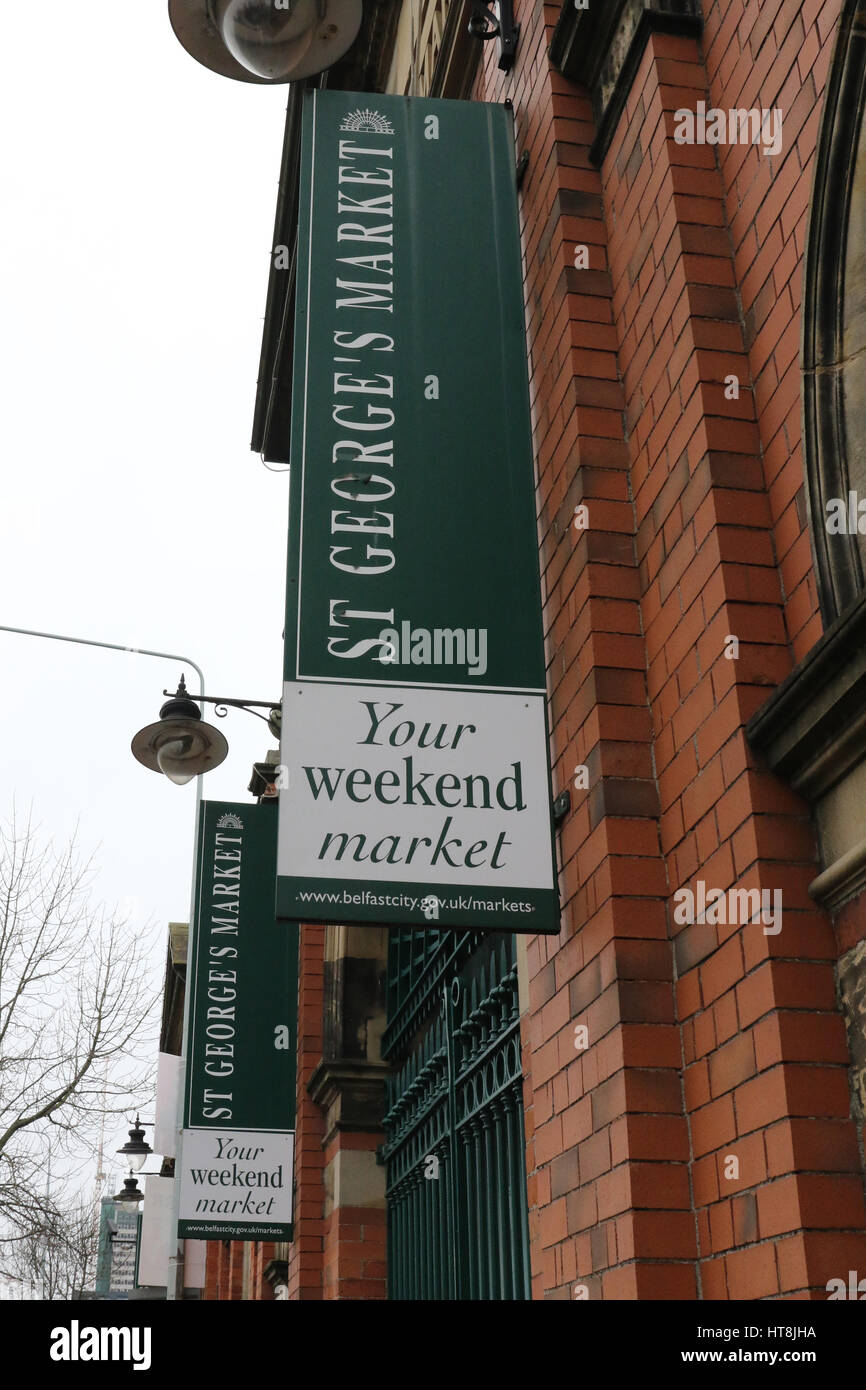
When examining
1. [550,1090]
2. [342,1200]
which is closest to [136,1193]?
[342,1200]

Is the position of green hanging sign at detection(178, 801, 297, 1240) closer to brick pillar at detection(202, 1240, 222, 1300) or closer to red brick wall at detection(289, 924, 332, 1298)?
red brick wall at detection(289, 924, 332, 1298)

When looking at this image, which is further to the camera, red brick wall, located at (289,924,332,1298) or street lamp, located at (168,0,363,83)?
red brick wall, located at (289,924,332,1298)

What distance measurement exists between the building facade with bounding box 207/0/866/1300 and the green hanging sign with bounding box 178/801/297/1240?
11.8 feet

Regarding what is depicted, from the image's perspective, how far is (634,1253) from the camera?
334 cm

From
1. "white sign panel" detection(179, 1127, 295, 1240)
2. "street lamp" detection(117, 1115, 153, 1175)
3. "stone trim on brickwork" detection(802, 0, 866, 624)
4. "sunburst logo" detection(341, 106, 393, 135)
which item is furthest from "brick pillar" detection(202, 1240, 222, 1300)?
"stone trim on brickwork" detection(802, 0, 866, 624)

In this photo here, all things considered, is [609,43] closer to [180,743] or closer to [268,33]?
[268,33]

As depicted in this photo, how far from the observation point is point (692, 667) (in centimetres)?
371

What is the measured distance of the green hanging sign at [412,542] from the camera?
3.89 meters

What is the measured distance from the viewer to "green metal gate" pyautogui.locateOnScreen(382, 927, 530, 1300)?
500 cm

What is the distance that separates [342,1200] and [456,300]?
16.8 ft

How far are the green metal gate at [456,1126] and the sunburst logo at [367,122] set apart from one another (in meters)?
3.15
